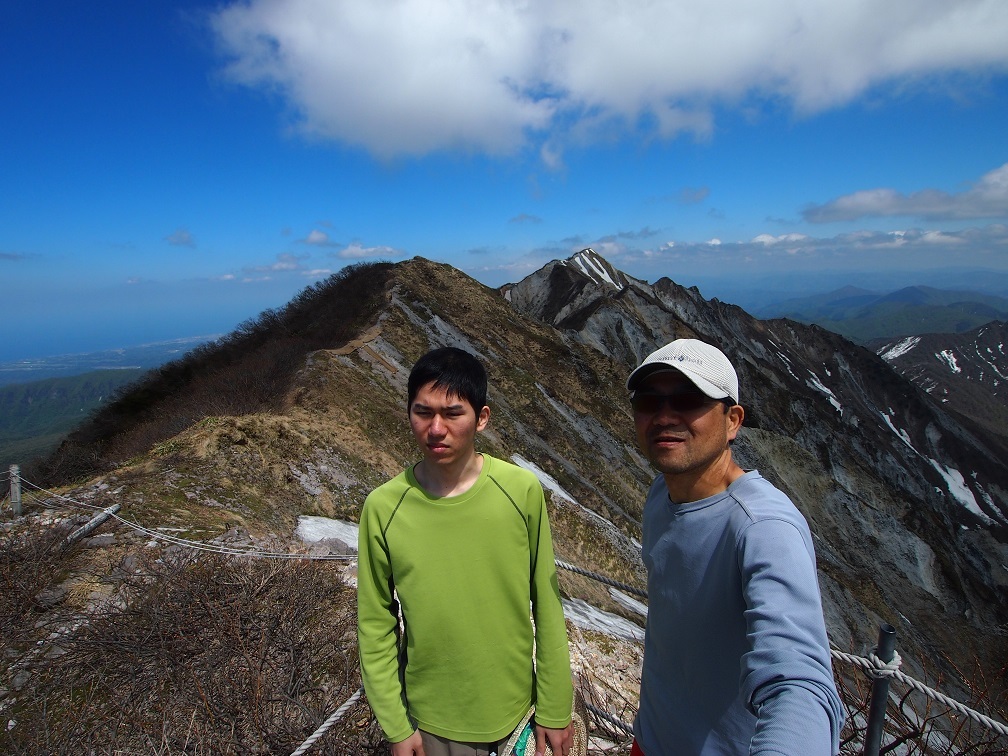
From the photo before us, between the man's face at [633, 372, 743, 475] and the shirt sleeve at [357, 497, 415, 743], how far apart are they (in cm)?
149

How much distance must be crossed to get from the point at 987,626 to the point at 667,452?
4683cm

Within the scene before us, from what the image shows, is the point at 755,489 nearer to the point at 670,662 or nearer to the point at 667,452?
the point at 667,452

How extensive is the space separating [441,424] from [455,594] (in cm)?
91

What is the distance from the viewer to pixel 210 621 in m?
5.21

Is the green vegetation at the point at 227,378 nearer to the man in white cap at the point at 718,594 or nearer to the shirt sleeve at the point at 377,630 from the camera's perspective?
the shirt sleeve at the point at 377,630

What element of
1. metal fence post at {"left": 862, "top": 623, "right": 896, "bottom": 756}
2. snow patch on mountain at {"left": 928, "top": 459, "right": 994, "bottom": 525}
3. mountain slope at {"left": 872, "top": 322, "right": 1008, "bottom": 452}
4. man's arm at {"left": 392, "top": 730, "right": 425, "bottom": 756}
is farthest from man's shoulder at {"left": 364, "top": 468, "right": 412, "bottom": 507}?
mountain slope at {"left": 872, "top": 322, "right": 1008, "bottom": 452}

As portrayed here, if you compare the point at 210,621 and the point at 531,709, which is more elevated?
the point at 531,709

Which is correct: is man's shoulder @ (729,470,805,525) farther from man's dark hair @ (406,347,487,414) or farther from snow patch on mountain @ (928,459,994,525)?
snow patch on mountain @ (928,459,994,525)

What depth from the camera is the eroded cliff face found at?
1120 inches

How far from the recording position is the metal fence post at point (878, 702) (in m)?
2.33

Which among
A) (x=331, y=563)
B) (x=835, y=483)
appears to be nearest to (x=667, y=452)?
(x=331, y=563)

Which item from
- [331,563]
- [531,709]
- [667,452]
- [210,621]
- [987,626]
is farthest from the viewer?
[987,626]

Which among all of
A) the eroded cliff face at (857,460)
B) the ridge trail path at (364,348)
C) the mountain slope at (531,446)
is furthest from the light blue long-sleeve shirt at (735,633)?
the ridge trail path at (364,348)

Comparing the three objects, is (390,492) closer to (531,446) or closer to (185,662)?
(185,662)
